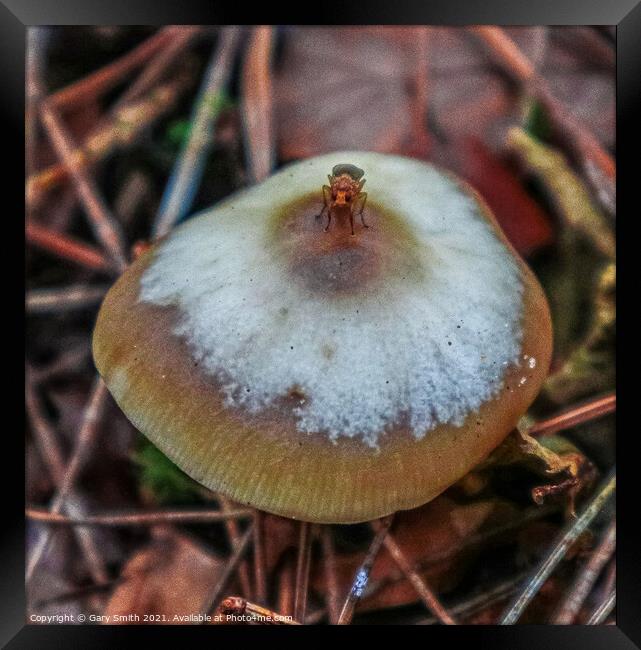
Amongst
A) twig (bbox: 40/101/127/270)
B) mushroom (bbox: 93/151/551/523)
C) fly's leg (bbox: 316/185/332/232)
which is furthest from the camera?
twig (bbox: 40/101/127/270)

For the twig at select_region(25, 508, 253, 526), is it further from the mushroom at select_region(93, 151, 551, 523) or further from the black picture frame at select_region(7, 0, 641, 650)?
the mushroom at select_region(93, 151, 551, 523)

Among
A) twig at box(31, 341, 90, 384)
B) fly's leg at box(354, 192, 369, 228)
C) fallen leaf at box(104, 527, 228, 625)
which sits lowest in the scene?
fallen leaf at box(104, 527, 228, 625)

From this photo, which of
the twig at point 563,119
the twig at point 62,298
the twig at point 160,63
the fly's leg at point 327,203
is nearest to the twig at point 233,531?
the twig at point 62,298

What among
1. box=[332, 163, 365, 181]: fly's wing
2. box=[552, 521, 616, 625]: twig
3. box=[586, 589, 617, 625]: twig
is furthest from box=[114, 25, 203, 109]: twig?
box=[586, 589, 617, 625]: twig

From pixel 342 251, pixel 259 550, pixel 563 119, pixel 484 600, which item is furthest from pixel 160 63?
pixel 484 600

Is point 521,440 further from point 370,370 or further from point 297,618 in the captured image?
point 297,618

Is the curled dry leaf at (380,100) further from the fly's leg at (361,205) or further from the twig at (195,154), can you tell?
the fly's leg at (361,205)
